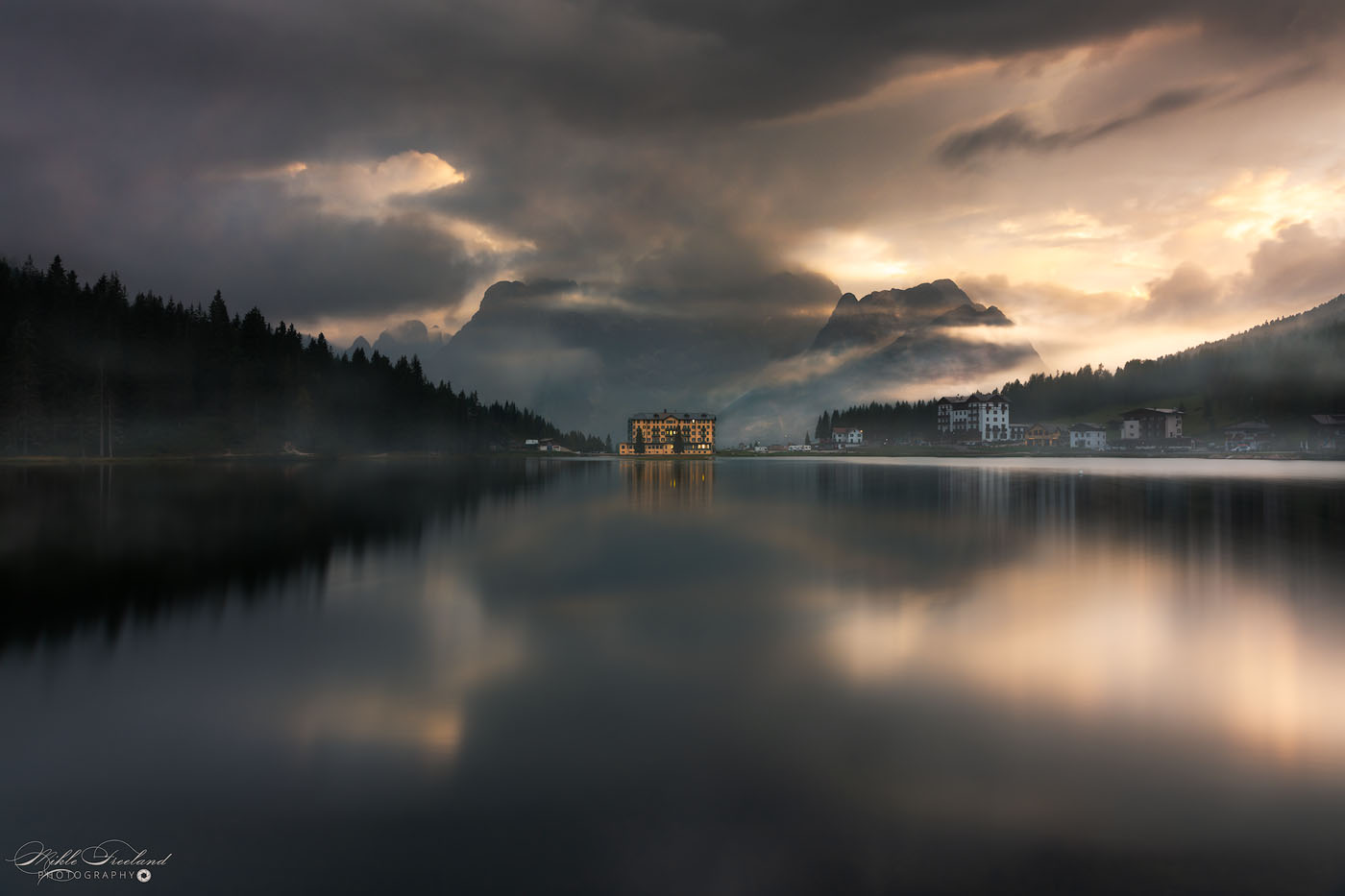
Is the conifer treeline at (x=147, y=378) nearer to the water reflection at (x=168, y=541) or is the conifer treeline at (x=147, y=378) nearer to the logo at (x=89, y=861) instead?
the water reflection at (x=168, y=541)

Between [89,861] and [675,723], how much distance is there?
7.18 metres

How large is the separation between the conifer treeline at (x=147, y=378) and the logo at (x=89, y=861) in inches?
4966

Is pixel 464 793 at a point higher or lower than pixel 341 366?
lower

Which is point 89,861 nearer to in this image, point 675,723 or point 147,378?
point 675,723

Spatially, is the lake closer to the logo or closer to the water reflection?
the logo

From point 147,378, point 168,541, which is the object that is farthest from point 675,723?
point 147,378

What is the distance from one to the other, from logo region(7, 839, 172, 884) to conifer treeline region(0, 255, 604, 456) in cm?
12615

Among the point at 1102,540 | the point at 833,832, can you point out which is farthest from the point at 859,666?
the point at 1102,540

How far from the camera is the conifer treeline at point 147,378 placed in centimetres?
10250

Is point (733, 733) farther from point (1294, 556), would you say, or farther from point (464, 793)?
point (1294, 556)

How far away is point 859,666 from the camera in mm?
13570

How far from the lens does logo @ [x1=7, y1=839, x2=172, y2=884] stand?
693 cm

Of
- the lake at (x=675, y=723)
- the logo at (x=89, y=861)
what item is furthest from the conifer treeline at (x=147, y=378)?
the logo at (x=89, y=861)

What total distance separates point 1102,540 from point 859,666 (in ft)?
81.7
